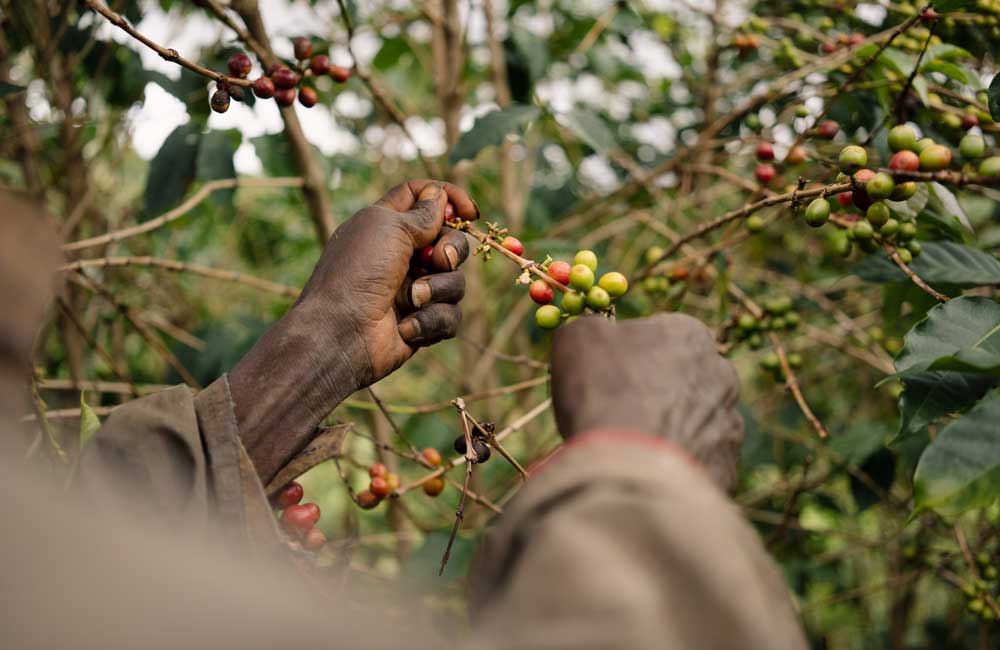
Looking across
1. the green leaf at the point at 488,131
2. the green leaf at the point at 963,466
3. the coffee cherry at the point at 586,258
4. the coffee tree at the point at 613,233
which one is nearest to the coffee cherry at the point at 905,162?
the coffee tree at the point at 613,233

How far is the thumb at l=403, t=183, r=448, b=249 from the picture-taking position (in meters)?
1.59

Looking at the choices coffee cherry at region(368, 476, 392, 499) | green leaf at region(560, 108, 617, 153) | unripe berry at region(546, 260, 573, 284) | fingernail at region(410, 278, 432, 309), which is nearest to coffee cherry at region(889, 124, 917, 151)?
unripe berry at region(546, 260, 573, 284)

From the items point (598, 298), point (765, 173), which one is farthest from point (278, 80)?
point (765, 173)

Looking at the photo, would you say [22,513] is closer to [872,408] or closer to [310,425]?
[310,425]

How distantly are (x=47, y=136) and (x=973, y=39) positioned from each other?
12.7ft

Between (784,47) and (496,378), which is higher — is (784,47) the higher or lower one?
the higher one

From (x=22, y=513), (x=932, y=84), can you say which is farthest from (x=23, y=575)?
(x=932, y=84)

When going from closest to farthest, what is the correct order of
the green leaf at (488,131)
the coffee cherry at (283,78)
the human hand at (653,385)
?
the human hand at (653,385)
the coffee cherry at (283,78)
the green leaf at (488,131)

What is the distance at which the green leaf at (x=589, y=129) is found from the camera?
2.32 m

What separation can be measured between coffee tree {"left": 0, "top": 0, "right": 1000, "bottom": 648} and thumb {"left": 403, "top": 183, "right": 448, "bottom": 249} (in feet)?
0.39

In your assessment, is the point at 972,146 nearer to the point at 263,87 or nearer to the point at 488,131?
the point at 488,131

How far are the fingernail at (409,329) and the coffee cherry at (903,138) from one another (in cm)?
109

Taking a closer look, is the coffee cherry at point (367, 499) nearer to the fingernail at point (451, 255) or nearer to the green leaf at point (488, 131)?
the fingernail at point (451, 255)

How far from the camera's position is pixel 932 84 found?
2037mm
